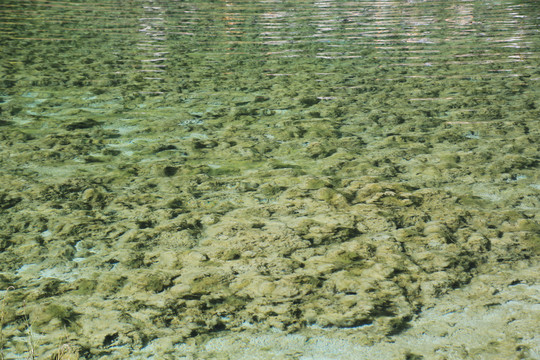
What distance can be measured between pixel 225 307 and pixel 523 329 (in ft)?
2.42

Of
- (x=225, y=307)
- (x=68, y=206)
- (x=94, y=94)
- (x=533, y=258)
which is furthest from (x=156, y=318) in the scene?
(x=94, y=94)

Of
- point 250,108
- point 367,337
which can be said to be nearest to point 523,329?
point 367,337

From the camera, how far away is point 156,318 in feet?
5.28

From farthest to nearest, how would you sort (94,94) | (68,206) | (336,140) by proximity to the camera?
(94,94) → (336,140) → (68,206)

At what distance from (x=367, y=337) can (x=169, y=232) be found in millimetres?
854

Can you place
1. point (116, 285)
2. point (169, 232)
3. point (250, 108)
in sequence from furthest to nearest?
point (250, 108), point (169, 232), point (116, 285)

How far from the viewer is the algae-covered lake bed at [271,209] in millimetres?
1555

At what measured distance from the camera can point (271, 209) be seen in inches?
90.4

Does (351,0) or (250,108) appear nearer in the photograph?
(250,108)

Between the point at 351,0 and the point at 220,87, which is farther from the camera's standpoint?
the point at 351,0

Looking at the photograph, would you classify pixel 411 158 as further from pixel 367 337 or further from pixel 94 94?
pixel 94 94

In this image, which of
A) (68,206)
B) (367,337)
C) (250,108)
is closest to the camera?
(367,337)

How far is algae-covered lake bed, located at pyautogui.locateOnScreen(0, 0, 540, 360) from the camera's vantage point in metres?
1.55

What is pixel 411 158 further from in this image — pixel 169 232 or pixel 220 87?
pixel 220 87
